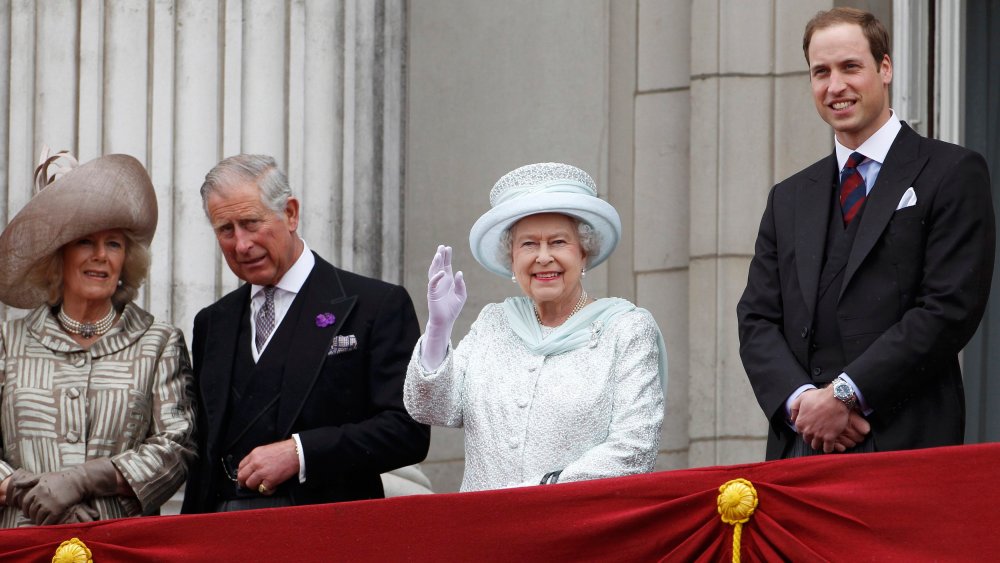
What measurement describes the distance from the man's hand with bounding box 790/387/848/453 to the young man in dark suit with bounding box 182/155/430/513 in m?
1.24

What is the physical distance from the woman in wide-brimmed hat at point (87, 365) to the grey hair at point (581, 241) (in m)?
1.05

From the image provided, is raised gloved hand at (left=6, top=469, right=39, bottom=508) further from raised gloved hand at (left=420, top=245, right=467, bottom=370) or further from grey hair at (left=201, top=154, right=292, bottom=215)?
raised gloved hand at (left=420, top=245, right=467, bottom=370)

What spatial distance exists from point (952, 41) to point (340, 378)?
284cm

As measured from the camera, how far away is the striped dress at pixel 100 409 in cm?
589

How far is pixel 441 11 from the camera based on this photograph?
27.3 ft

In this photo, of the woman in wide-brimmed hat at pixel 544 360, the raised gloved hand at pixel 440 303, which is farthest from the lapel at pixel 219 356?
the raised gloved hand at pixel 440 303

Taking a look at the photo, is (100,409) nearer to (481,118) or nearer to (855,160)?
(855,160)

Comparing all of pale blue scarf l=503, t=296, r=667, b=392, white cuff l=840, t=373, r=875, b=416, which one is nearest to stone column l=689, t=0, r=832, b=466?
pale blue scarf l=503, t=296, r=667, b=392

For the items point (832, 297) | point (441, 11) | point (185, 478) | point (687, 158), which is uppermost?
point (441, 11)

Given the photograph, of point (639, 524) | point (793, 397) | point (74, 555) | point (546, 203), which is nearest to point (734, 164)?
point (546, 203)

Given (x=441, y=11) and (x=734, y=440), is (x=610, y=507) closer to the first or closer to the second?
(x=734, y=440)

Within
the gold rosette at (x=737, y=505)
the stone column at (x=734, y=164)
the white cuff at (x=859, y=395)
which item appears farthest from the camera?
the stone column at (x=734, y=164)

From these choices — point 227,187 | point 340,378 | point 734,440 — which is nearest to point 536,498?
point 340,378

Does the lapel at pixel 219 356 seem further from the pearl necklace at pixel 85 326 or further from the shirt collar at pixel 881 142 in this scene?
the shirt collar at pixel 881 142
